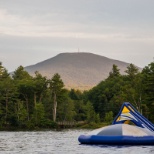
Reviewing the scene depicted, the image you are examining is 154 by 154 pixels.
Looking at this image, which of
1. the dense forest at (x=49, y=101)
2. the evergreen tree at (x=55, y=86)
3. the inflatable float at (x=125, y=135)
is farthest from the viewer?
the evergreen tree at (x=55, y=86)

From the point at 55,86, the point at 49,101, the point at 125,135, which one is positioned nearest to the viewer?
the point at 125,135

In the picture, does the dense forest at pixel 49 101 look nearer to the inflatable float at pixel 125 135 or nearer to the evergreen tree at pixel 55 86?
the evergreen tree at pixel 55 86

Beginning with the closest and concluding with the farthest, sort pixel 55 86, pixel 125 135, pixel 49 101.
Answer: pixel 125 135, pixel 55 86, pixel 49 101

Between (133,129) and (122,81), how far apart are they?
11304 cm

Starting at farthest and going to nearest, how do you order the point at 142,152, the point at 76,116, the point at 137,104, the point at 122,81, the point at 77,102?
the point at 122,81, the point at 77,102, the point at 76,116, the point at 137,104, the point at 142,152

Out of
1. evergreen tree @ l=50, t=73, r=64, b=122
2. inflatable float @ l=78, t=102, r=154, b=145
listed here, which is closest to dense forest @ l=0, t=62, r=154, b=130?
evergreen tree @ l=50, t=73, r=64, b=122

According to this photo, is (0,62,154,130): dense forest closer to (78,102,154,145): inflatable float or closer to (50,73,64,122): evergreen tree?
(50,73,64,122): evergreen tree

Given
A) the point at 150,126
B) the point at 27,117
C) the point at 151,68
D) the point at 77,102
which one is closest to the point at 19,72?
the point at 77,102

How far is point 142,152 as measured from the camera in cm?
3172

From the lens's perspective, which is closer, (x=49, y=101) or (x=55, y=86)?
(x=55, y=86)

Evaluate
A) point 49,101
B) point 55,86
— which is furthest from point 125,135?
point 49,101

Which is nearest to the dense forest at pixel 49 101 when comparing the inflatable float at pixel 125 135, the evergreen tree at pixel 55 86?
the evergreen tree at pixel 55 86

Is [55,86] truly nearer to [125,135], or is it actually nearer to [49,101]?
[49,101]

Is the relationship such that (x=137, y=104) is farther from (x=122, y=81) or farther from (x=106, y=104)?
(x=122, y=81)
